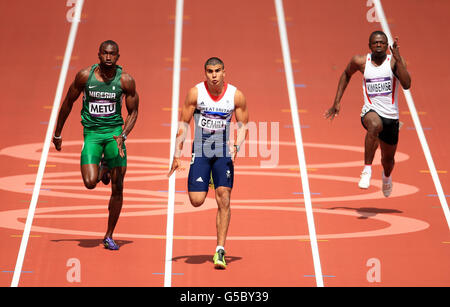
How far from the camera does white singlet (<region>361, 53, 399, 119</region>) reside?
13.6 meters

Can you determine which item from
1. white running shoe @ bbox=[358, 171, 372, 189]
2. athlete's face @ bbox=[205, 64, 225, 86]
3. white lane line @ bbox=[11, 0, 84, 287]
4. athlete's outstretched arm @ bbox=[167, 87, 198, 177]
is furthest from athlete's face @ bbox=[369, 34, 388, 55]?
white lane line @ bbox=[11, 0, 84, 287]

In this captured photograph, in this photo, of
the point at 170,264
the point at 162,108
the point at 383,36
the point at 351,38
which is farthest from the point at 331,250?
the point at 351,38

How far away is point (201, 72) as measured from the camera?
19.2m

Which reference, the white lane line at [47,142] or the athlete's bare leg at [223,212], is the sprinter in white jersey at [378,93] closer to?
the athlete's bare leg at [223,212]

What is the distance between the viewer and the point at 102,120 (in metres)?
12.1

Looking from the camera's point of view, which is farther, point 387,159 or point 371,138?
point 387,159

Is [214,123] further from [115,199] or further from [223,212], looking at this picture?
[115,199]

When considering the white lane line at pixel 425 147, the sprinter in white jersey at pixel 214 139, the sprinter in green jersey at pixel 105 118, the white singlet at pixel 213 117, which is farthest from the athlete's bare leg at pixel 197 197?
the white lane line at pixel 425 147

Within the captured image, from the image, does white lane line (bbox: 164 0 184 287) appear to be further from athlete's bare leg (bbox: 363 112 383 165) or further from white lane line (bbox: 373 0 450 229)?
white lane line (bbox: 373 0 450 229)

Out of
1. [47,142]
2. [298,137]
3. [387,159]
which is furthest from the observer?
[298,137]

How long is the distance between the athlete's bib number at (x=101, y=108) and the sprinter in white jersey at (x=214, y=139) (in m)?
0.98

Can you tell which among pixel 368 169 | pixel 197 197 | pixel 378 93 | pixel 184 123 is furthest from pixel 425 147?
pixel 184 123

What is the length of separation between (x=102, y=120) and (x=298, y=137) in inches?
214

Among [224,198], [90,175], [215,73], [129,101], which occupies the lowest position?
[224,198]
